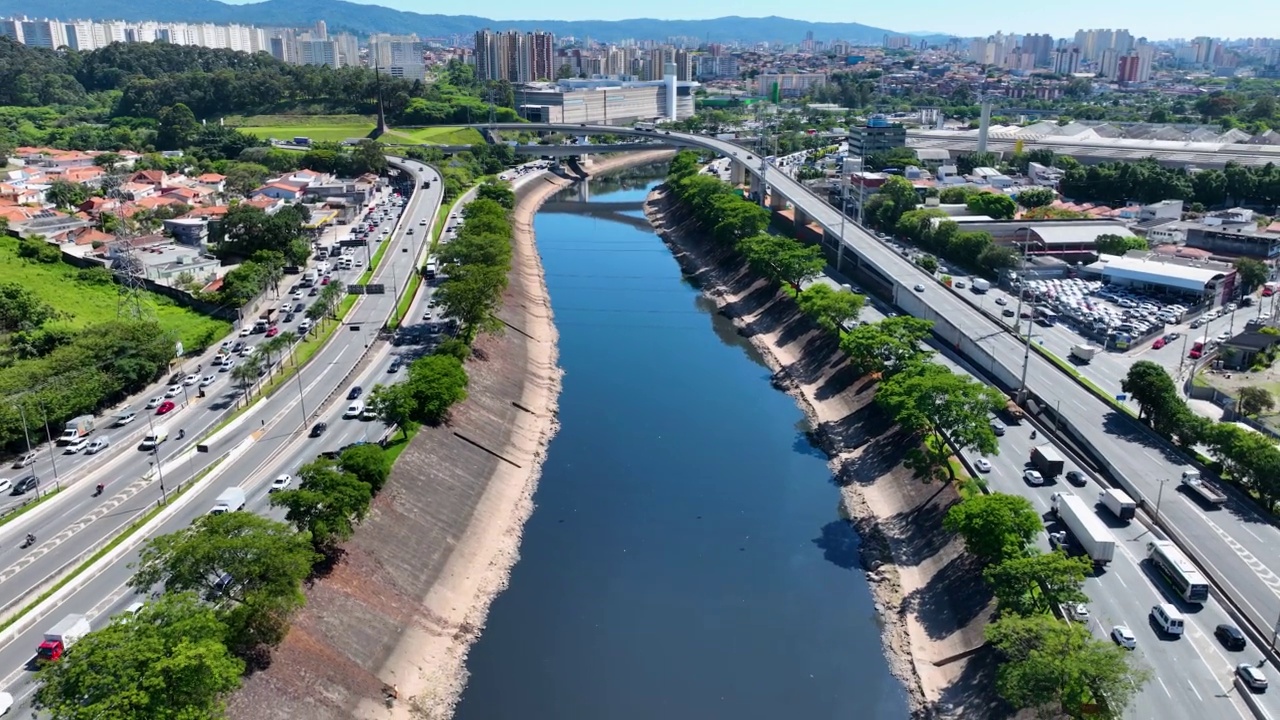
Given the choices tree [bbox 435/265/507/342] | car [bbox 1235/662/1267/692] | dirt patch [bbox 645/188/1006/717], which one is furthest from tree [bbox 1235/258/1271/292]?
tree [bbox 435/265/507/342]

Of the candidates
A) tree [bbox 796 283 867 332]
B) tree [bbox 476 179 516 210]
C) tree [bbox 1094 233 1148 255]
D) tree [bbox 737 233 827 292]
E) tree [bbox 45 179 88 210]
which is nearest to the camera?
tree [bbox 796 283 867 332]

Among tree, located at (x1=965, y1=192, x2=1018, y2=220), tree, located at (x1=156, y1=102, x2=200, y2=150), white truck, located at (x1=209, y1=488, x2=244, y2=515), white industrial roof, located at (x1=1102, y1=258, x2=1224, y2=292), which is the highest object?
tree, located at (x1=156, y1=102, x2=200, y2=150)

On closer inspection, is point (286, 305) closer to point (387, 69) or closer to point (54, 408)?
point (54, 408)

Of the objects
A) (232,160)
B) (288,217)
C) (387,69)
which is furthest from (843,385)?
(387,69)

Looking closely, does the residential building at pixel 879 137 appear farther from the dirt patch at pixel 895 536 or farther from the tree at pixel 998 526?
the tree at pixel 998 526

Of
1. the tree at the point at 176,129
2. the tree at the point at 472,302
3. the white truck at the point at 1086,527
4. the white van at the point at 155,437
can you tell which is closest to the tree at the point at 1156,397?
the white truck at the point at 1086,527

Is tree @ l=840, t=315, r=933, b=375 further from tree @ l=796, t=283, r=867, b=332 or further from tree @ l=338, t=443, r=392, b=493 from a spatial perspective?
tree @ l=338, t=443, r=392, b=493
